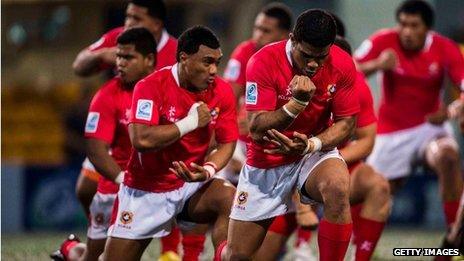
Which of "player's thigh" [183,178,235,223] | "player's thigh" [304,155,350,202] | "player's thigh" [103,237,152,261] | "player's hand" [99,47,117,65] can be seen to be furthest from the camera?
"player's hand" [99,47,117,65]

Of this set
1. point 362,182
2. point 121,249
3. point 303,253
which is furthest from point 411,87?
point 121,249

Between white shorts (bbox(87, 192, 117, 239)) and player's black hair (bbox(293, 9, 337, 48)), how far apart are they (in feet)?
8.70

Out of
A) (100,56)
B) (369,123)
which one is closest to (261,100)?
(369,123)

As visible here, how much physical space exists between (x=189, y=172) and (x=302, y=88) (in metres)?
1.13

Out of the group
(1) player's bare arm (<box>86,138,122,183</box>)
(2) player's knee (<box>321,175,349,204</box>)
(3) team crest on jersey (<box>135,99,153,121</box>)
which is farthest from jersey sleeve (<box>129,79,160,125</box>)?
(2) player's knee (<box>321,175,349,204</box>)

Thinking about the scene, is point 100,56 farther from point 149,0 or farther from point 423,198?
point 423,198

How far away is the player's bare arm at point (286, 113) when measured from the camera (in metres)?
9.11

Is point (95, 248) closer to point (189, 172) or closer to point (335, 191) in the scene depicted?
point (189, 172)

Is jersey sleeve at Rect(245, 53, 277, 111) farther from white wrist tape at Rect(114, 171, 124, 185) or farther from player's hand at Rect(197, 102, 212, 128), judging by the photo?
white wrist tape at Rect(114, 171, 124, 185)

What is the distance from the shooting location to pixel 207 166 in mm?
10070

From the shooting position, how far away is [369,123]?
11.1 meters

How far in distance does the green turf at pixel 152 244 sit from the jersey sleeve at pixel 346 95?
150 inches

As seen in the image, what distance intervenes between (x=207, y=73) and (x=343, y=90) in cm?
99

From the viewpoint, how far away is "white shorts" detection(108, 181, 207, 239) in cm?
1027
